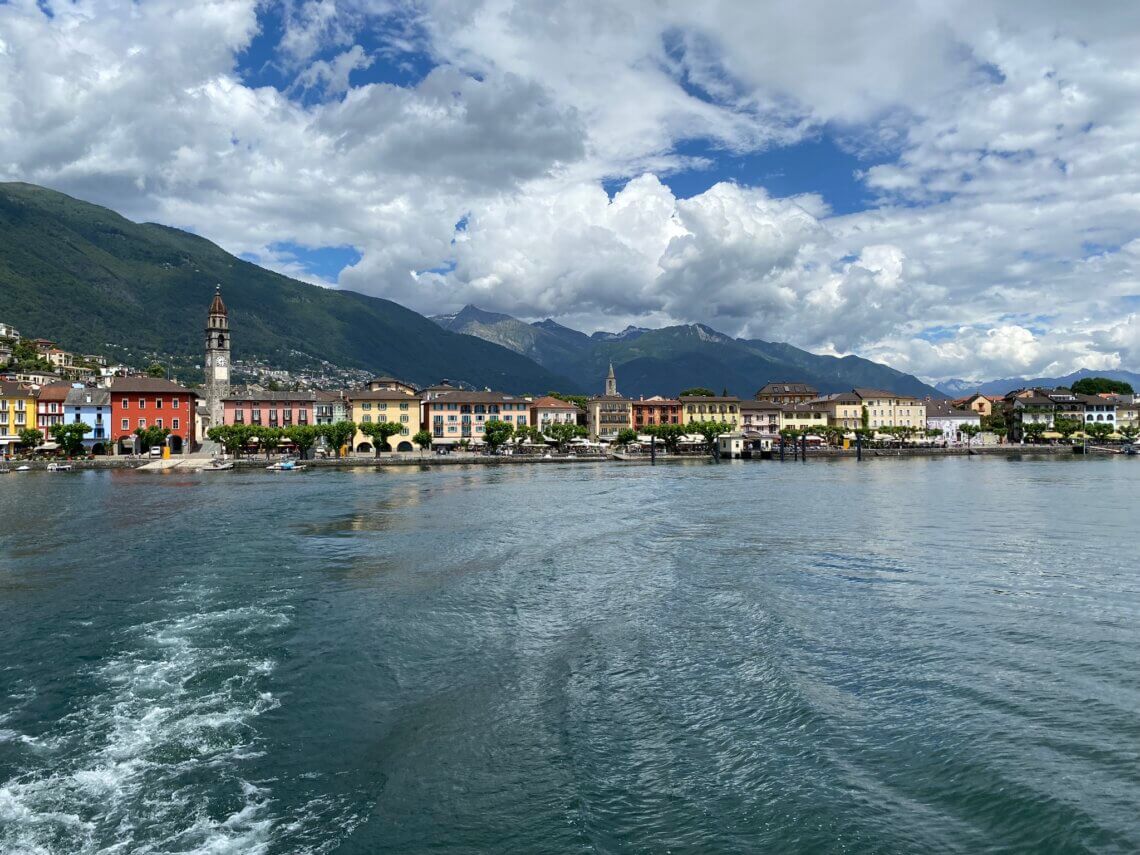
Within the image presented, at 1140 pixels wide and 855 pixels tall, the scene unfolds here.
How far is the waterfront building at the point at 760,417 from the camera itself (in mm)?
146000

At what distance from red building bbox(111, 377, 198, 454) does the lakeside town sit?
0.52 feet

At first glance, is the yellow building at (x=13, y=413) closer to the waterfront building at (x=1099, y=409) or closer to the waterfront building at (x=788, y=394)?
the waterfront building at (x=788, y=394)

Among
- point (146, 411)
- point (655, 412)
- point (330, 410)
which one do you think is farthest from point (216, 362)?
point (655, 412)

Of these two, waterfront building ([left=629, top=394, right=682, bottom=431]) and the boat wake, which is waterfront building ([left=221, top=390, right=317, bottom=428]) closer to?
waterfront building ([left=629, top=394, right=682, bottom=431])

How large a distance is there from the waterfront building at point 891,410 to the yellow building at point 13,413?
143 metres

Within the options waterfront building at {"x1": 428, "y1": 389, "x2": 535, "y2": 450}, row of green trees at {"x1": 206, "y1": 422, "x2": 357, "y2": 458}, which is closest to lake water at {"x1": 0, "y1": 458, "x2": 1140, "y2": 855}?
row of green trees at {"x1": 206, "y1": 422, "x2": 357, "y2": 458}

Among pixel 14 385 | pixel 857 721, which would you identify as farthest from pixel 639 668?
pixel 14 385

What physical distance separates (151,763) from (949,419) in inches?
6864

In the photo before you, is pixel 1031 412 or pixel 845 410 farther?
pixel 1031 412

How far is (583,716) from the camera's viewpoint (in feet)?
45.8

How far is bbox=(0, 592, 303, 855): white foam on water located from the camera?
10008 millimetres

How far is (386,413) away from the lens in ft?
387

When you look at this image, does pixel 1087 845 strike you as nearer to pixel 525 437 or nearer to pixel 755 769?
pixel 755 769

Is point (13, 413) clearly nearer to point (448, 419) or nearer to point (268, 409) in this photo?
point (268, 409)
